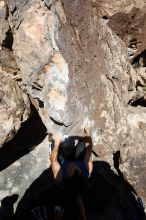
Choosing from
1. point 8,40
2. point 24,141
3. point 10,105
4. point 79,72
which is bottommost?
point 24,141

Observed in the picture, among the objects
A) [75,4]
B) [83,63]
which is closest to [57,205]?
[83,63]

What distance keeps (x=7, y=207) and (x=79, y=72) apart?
230 centimetres

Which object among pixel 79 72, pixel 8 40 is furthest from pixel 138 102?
pixel 8 40

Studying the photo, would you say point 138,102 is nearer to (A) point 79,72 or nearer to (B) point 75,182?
(A) point 79,72

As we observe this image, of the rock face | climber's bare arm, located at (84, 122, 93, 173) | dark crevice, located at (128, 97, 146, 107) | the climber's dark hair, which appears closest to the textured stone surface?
the rock face

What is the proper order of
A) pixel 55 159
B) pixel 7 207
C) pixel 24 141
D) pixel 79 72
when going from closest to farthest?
pixel 55 159 < pixel 79 72 < pixel 7 207 < pixel 24 141

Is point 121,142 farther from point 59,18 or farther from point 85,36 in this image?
point 59,18

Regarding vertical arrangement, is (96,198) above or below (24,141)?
below

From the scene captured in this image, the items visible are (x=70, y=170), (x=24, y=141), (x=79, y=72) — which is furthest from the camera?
(x=24, y=141)

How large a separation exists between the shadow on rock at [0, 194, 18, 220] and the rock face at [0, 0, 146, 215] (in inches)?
44.3

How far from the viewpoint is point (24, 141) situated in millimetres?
5723

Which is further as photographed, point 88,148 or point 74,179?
point 88,148

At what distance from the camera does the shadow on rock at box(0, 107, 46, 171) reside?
5539 millimetres

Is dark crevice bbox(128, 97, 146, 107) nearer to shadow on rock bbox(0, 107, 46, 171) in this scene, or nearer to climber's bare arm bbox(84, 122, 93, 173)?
climber's bare arm bbox(84, 122, 93, 173)
